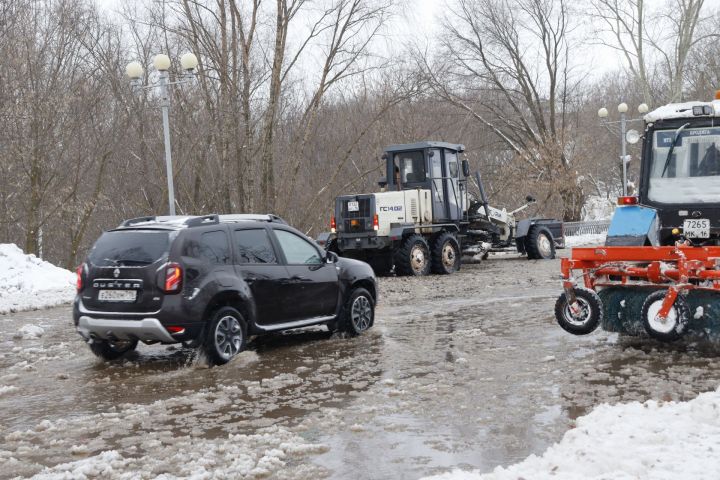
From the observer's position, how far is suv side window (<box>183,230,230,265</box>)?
29.9 ft

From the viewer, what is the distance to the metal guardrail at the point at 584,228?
40.6 meters

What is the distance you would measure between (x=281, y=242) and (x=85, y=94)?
22961mm

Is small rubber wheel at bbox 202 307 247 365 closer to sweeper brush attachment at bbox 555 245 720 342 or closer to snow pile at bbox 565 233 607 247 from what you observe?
sweeper brush attachment at bbox 555 245 720 342

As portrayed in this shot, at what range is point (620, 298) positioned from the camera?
9.39 metres

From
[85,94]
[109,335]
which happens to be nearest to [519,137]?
[85,94]

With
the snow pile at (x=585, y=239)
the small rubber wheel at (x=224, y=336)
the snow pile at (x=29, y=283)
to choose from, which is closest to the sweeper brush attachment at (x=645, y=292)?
the small rubber wheel at (x=224, y=336)

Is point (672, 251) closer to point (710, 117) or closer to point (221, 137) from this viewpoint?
point (710, 117)

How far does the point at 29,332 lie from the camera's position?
12.5 m

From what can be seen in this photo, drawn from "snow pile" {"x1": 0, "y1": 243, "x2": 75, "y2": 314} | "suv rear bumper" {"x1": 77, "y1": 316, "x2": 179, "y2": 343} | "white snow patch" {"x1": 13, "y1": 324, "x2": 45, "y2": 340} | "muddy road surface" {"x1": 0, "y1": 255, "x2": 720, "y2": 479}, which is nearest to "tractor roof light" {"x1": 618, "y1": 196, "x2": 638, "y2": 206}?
"muddy road surface" {"x1": 0, "y1": 255, "x2": 720, "y2": 479}

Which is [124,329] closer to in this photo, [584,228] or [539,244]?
[539,244]

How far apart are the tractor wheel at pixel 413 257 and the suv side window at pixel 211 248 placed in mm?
11599

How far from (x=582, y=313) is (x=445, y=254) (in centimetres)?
1263

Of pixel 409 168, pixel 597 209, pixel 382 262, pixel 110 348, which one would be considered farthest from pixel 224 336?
pixel 597 209

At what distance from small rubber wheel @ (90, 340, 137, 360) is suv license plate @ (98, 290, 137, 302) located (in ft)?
2.17
